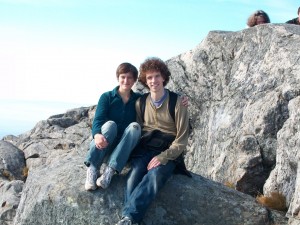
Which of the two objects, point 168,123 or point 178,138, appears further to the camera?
point 168,123

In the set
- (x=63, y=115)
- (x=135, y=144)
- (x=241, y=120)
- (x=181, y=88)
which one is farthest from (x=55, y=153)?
(x=135, y=144)

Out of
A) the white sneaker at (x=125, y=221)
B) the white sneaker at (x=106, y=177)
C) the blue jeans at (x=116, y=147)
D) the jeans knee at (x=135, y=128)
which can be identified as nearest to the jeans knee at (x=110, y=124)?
the blue jeans at (x=116, y=147)

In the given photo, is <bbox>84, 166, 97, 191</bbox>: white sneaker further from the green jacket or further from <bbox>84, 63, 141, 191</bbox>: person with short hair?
the green jacket

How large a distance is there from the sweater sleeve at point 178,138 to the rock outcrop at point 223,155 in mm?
1342

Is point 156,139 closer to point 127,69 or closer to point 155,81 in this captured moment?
point 155,81

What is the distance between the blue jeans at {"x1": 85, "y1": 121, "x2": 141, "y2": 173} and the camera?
11.4 m

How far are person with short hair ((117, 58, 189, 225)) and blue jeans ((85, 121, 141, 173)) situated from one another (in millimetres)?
501

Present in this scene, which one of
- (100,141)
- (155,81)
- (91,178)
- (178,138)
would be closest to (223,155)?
(178,138)

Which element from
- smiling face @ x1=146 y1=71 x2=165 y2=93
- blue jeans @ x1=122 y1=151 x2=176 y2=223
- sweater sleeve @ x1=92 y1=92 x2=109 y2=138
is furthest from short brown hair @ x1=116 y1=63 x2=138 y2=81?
blue jeans @ x1=122 y1=151 x2=176 y2=223

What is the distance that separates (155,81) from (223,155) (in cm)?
546

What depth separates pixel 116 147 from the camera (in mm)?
11578

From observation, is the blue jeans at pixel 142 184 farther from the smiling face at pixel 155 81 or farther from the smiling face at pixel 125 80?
the smiling face at pixel 125 80

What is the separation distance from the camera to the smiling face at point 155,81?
1182cm

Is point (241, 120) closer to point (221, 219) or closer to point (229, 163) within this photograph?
point (229, 163)
